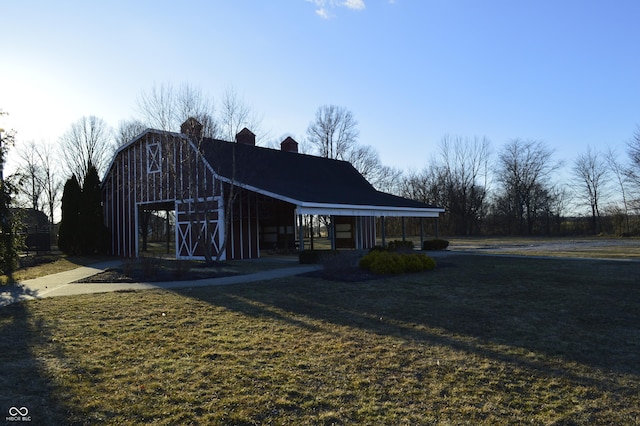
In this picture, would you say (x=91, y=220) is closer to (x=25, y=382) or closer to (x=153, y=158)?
(x=153, y=158)

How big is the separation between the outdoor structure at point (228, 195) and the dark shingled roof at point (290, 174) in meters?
0.06

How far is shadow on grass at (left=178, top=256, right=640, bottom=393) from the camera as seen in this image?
599 centimetres

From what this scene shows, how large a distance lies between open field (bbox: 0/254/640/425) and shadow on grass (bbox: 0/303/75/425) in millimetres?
20

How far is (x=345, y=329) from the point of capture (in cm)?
732

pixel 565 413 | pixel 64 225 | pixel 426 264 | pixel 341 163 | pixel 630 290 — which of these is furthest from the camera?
pixel 341 163

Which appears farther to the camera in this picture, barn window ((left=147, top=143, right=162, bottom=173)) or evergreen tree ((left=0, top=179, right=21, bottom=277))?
barn window ((left=147, top=143, right=162, bottom=173))

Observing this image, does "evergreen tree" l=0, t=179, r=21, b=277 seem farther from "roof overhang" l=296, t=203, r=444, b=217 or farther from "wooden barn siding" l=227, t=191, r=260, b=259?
"roof overhang" l=296, t=203, r=444, b=217

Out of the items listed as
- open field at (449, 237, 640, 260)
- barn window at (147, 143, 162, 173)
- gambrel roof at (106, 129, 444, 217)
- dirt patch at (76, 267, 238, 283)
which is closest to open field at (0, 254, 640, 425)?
dirt patch at (76, 267, 238, 283)

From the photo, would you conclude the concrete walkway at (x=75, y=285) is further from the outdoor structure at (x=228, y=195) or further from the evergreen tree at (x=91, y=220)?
the evergreen tree at (x=91, y=220)

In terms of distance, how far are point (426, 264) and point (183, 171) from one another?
11089mm

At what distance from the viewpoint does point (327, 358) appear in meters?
5.87

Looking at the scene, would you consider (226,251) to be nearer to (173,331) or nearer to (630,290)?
(173,331)

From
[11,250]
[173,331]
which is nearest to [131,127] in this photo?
[11,250]

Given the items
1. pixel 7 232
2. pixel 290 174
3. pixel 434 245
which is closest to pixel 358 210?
pixel 290 174
